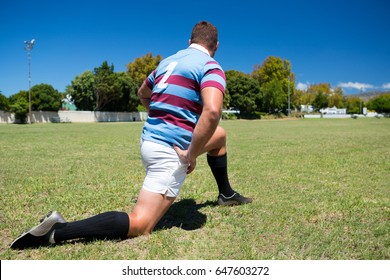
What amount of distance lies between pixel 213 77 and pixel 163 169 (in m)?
0.90

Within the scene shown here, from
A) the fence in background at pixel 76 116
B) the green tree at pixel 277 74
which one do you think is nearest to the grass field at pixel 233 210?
the fence in background at pixel 76 116

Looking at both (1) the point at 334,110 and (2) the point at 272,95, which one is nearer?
(2) the point at 272,95

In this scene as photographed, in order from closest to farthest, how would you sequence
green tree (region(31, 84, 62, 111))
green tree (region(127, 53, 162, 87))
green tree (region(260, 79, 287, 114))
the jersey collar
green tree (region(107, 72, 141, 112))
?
the jersey collar, green tree (region(31, 84, 62, 111)), green tree (region(107, 72, 141, 112)), green tree (region(260, 79, 287, 114)), green tree (region(127, 53, 162, 87))

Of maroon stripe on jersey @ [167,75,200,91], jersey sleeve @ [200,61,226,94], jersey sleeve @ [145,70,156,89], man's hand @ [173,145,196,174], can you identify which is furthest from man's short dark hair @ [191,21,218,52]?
man's hand @ [173,145,196,174]

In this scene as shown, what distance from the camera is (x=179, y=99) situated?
295 centimetres

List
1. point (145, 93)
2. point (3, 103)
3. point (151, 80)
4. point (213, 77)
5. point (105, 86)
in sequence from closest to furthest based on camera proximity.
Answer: point (213, 77) < point (151, 80) < point (145, 93) < point (3, 103) < point (105, 86)

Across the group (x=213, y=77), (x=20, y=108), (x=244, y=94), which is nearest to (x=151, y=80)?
(x=213, y=77)

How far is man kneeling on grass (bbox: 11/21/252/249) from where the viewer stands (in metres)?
2.71

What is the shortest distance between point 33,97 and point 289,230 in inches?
2404

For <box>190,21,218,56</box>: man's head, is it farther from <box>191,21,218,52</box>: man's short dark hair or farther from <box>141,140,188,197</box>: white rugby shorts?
<box>141,140,188,197</box>: white rugby shorts

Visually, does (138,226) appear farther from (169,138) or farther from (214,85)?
(214,85)

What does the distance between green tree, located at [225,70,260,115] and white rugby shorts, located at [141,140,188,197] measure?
66650mm

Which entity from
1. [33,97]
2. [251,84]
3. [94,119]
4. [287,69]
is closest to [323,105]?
[287,69]

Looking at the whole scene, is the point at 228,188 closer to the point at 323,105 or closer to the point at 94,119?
the point at 94,119
